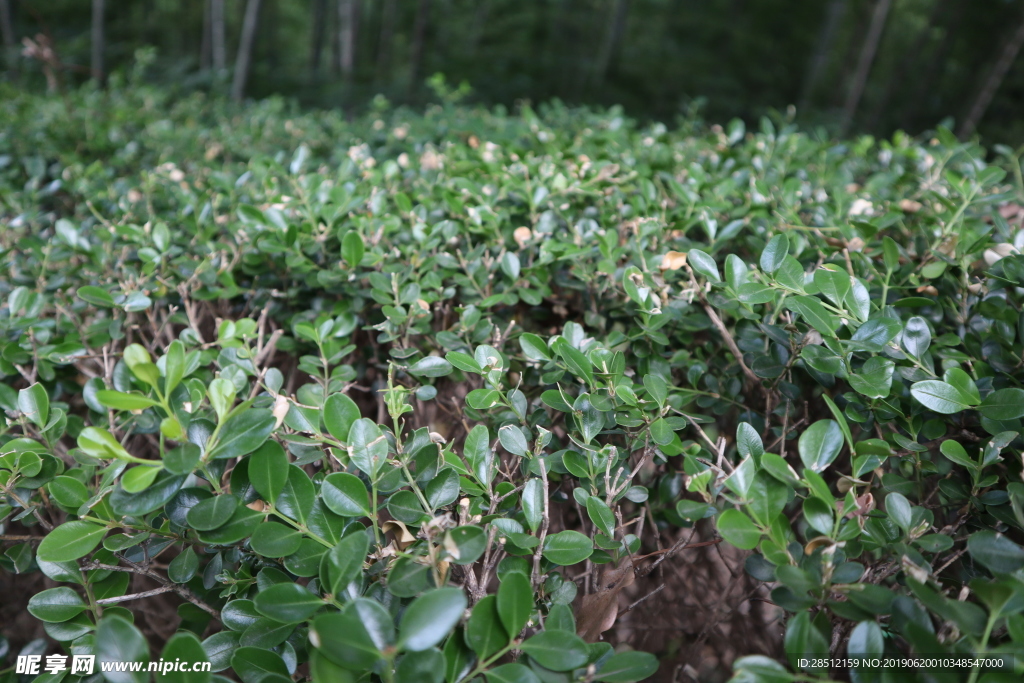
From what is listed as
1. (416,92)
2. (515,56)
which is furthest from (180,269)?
(515,56)

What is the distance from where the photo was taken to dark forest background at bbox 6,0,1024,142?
10.0 m

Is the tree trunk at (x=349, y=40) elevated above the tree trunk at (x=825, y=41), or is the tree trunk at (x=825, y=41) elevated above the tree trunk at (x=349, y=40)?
the tree trunk at (x=825, y=41)

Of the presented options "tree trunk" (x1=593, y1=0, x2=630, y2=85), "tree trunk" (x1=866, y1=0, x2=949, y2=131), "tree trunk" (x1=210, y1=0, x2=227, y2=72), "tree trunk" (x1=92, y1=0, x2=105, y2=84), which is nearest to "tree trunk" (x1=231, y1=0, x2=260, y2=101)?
"tree trunk" (x1=210, y1=0, x2=227, y2=72)

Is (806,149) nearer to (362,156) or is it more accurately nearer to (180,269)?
(362,156)

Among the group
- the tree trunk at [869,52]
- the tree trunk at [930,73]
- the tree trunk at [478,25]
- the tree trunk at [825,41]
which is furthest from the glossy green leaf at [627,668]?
the tree trunk at [478,25]

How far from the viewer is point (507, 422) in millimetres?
992

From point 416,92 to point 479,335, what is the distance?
10.1 m

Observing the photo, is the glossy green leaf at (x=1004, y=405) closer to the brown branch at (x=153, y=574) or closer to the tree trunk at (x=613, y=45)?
the brown branch at (x=153, y=574)

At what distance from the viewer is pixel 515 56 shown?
11.7m

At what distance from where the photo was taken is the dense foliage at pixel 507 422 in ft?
2.28

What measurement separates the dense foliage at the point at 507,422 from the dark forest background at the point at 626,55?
315 inches

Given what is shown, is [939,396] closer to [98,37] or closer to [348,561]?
[348,561]

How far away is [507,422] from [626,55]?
1324 centimetres

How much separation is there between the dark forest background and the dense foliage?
8.00m
